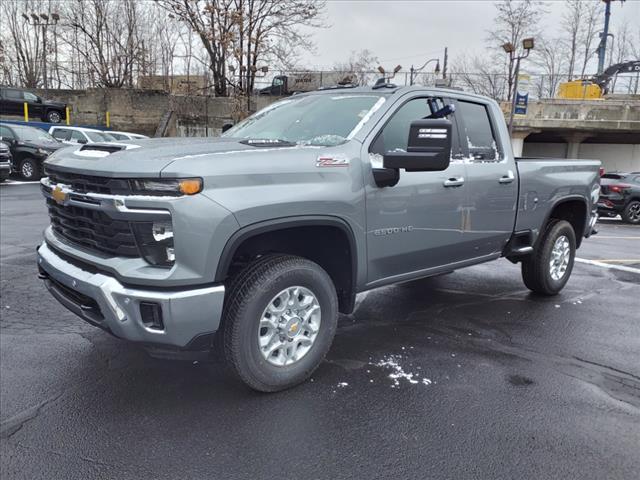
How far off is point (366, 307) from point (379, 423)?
2339mm

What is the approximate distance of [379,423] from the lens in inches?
121

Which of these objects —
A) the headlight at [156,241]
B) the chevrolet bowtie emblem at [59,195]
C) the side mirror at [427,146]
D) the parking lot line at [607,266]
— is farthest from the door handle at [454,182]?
the parking lot line at [607,266]

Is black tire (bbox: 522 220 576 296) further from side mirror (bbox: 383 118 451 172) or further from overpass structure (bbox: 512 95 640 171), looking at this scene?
overpass structure (bbox: 512 95 640 171)

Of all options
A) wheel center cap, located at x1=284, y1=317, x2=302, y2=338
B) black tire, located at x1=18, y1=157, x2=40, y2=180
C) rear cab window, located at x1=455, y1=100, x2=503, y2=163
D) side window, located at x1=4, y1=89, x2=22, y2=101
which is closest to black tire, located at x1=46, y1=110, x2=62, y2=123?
side window, located at x1=4, y1=89, x2=22, y2=101

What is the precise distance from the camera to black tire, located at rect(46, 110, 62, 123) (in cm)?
2733

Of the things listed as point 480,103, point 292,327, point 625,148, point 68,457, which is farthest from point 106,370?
point 625,148

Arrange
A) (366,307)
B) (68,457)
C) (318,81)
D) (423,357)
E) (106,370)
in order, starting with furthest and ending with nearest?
(318,81) < (366,307) < (423,357) < (106,370) < (68,457)

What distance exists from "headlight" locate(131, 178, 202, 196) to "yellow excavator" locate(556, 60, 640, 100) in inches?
1156

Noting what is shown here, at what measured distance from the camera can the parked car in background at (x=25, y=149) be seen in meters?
16.6

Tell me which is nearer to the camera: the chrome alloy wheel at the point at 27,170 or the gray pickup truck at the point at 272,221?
the gray pickup truck at the point at 272,221

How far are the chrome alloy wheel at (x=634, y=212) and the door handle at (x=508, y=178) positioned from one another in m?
12.4

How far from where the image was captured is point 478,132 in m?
4.74

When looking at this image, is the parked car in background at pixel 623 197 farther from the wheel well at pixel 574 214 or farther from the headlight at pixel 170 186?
the headlight at pixel 170 186

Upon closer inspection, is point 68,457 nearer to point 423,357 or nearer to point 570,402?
point 423,357
